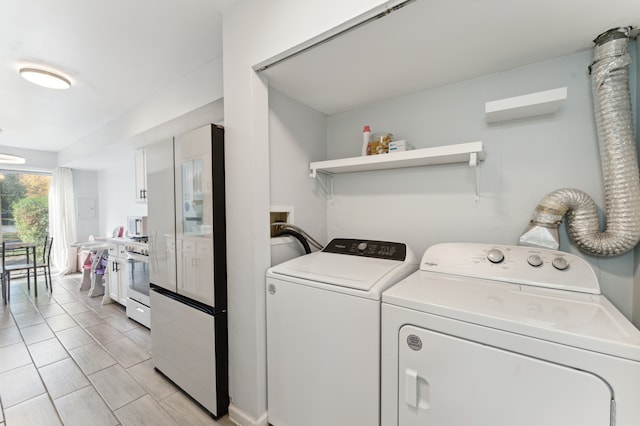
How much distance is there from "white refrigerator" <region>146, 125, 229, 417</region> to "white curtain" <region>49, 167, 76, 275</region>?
16.5ft

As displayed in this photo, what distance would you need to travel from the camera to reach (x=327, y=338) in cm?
122

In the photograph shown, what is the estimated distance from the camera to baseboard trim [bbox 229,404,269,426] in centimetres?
145

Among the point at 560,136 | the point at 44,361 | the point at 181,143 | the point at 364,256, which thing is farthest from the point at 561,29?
the point at 44,361

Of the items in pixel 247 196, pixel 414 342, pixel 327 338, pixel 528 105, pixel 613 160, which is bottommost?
pixel 327 338

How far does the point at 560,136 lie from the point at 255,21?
1.77 meters

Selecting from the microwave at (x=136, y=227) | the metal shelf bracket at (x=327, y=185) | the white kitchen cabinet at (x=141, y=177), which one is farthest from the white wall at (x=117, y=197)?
the metal shelf bracket at (x=327, y=185)

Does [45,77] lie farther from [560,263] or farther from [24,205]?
[24,205]

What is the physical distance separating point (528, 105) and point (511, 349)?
1.12 m

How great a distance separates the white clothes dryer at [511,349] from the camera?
2.35ft

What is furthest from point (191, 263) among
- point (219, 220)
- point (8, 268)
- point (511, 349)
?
point (8, 268)

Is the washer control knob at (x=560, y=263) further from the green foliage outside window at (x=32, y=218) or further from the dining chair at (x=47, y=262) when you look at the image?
the green foliage outside window at (x=32, y=218)

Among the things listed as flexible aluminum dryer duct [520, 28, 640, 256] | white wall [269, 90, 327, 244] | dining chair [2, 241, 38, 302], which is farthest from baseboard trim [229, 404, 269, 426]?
dining chair [2, 241, 38, 302]

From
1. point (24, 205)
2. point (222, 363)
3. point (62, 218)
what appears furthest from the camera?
point (62, 218)

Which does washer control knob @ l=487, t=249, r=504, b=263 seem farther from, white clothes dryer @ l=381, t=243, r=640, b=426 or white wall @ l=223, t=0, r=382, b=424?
white wall @ l=223, t=0, r=382, b=424
